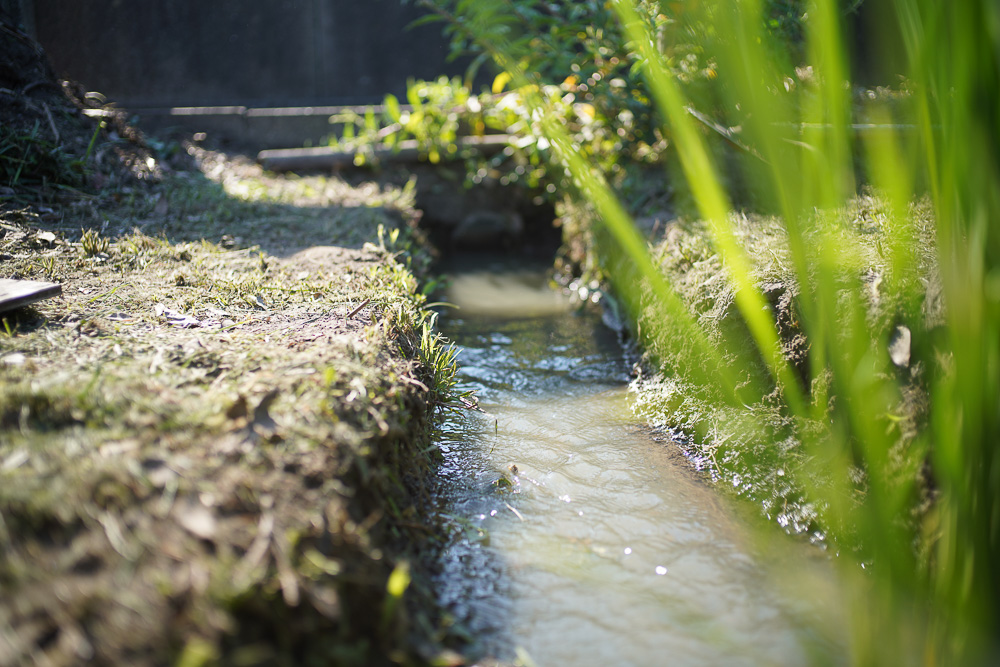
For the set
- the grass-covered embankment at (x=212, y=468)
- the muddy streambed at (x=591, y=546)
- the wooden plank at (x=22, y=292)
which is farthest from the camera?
the wooden plank at (x=22, y=292)

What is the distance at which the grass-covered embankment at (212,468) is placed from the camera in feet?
3.00

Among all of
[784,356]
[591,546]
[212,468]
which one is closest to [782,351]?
[784,356]

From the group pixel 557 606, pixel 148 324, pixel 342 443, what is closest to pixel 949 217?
pixel 557 606

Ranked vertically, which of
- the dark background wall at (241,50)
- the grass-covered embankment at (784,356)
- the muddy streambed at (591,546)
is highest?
the dark background wall at (241,50)

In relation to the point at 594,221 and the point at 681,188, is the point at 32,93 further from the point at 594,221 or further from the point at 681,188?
the point at 681,188

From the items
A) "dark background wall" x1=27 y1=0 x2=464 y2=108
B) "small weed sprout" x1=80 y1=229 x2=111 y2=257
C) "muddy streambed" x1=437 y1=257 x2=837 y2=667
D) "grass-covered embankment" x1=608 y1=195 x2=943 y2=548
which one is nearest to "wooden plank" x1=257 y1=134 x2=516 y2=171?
"dark background wall" x1=27 y1=0 x2=464 y2=108

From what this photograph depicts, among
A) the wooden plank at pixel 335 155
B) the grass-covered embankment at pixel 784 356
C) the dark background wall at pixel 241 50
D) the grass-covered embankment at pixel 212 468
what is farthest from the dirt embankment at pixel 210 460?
the dark background wall at pixel 241 50

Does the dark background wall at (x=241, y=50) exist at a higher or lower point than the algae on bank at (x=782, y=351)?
higher

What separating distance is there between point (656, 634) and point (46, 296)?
184cm

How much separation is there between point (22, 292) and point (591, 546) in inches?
66.5

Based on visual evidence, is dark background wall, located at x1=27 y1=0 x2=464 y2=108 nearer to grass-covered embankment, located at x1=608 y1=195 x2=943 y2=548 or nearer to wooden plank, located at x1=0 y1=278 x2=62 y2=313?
grass-covered embankment, located at x1=608 y1=195 x2=943 y2=548

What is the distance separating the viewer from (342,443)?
4.33 ft

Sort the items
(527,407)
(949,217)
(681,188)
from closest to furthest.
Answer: (949,217) < (527,407) < (681,188)

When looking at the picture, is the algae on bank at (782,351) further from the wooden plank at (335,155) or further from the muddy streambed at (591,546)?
the wooden plank at (335,155)
